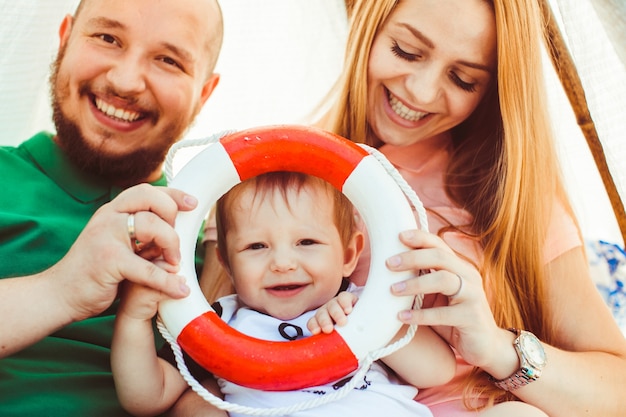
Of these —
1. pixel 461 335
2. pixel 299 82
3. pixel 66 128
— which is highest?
pixel 299 82

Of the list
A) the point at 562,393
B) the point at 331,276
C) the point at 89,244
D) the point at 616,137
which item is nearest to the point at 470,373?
the point at 562,393

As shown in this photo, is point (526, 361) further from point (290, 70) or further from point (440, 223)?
point (290, 70)

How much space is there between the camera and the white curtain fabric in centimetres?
177

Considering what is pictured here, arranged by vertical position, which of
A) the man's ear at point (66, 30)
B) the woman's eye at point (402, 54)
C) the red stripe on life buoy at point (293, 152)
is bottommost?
the red stripe on life buoy at point (293, 152)

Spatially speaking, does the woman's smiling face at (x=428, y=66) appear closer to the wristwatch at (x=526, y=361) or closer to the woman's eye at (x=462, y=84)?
the woman's eye at (x=462, y=84)

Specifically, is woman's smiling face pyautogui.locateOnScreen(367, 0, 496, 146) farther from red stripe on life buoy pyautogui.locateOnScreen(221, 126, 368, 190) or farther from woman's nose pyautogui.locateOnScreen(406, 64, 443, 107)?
red stripe on life buoy pyautogui.locateOnScreen(221, 126, 368, 190)

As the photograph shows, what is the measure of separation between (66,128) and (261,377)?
1057mm

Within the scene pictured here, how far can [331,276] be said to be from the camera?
1397mm

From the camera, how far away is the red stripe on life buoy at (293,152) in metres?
1.32

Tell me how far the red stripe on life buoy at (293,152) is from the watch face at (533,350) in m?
0.53

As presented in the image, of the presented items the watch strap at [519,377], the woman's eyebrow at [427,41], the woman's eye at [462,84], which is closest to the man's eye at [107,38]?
the woman's eyebrow at [427,41]

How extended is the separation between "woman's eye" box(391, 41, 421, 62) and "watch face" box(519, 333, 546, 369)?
74cm

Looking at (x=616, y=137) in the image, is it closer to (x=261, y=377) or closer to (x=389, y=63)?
(x=389, y=63)

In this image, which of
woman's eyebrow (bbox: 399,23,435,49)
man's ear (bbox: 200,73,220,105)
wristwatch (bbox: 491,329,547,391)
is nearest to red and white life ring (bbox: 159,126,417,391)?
wristwatch (bbox: 491,329,547,391)
